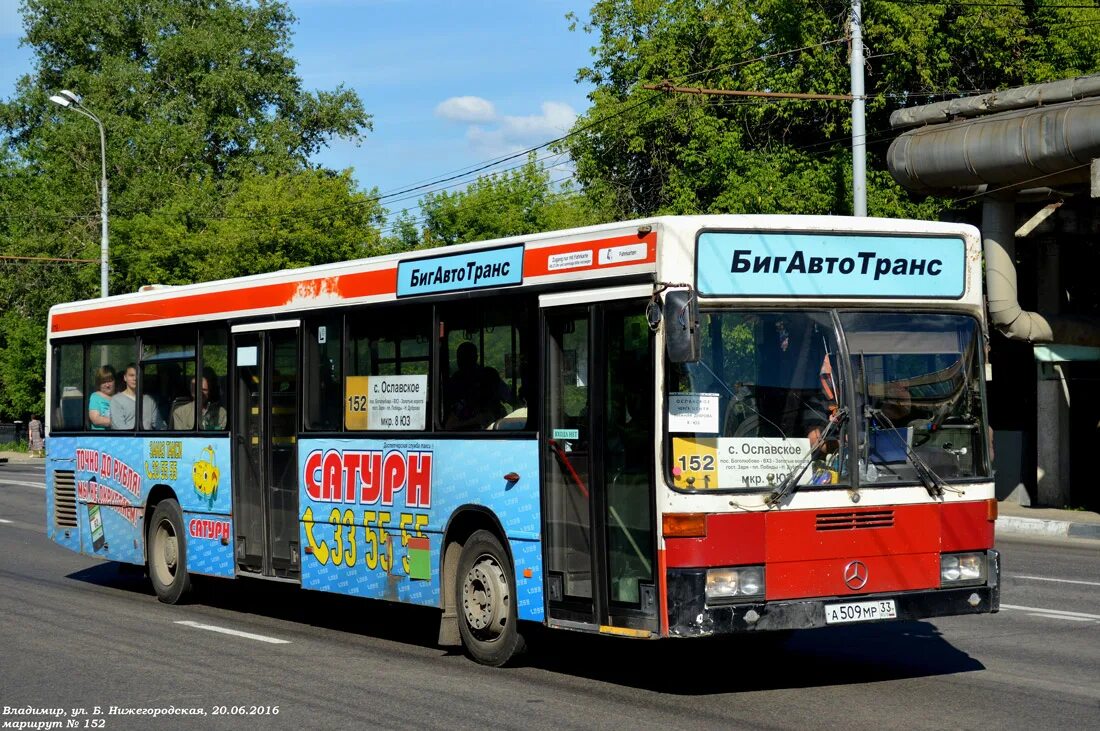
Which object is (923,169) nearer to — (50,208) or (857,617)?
(857,617)

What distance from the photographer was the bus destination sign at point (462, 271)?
10.5 metres

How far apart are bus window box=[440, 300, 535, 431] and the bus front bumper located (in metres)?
2.02

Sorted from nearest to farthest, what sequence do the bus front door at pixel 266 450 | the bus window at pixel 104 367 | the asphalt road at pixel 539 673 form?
the asphalt road at pixel 539 673
the bus front door at pixel 266 450
the bus window at pixel 104 367

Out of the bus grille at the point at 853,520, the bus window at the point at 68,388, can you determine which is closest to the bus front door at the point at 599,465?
the bus grille at the point at 853,520

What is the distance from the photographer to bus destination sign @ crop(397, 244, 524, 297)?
10.5m

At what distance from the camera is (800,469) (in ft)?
29.3

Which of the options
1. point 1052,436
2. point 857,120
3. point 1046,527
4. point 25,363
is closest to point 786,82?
point 857,120

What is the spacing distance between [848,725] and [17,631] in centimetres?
729

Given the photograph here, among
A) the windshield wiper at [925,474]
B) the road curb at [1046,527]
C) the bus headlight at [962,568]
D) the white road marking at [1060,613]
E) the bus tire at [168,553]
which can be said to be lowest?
the road curb at [1046,527]

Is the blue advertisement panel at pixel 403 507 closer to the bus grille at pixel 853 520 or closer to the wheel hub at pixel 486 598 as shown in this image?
the wheel hub at pixel 486 598

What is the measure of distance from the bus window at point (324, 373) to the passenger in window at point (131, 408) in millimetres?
3056

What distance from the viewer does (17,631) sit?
40.3 feet

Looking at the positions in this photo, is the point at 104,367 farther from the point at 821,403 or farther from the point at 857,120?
the point at 857,120

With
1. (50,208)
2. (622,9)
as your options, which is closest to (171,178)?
(50,208)
